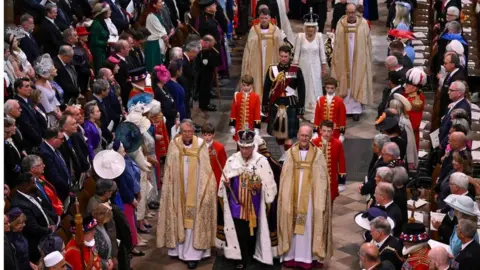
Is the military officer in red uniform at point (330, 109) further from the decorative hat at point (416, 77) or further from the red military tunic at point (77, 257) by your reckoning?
the red military tunic at point (77, 257)

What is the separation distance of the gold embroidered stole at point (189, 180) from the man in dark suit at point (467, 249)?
386 cm

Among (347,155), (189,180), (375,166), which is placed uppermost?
(375,166)

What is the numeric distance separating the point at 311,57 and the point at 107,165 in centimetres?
630

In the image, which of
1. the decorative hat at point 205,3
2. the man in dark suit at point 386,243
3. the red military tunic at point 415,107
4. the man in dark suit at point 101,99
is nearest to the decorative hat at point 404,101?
the red military tunic at point 415,107

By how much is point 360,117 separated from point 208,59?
2786 millimetres

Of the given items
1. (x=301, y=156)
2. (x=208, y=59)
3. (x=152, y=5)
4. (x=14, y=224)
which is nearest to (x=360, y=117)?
(x=208, y=59)

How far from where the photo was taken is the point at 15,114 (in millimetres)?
13438

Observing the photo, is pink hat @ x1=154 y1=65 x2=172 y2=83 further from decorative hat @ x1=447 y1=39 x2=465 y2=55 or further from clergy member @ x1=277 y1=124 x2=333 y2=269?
decorative hat @ x1=447 y1=39 x2=465 y2=55

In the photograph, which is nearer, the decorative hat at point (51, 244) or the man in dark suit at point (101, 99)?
the decorative hat at point (51, 244)

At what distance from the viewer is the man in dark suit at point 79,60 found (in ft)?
54.1

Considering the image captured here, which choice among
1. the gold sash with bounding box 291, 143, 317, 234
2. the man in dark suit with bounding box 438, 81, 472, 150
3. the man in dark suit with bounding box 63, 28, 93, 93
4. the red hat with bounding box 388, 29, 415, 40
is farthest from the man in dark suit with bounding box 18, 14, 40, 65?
the red hat with bounding box 388, 29, 415, 40

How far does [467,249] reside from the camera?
37.3 ft

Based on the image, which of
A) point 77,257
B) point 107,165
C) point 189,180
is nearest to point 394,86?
point 189,180

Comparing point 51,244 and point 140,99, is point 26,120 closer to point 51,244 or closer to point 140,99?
point 140,99
